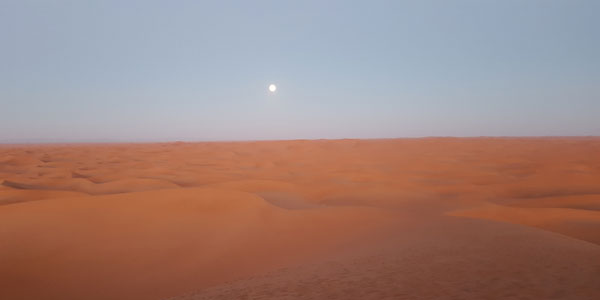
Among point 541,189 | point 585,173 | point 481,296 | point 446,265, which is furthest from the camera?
point 585,173

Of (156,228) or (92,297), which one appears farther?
(156,228)

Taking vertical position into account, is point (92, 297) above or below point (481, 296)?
below

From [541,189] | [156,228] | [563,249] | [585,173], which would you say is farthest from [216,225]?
[585,173]

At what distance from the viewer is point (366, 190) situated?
11.0m

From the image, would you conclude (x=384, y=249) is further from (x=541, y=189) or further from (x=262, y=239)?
(x=541, y=189)

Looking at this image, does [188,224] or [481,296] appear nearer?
[481,296]

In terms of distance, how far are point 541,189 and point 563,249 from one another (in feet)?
27.2

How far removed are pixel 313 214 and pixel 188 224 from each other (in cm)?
288

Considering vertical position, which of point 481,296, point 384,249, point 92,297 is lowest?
point 92,297

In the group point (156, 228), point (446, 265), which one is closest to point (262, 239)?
point (156, 228)

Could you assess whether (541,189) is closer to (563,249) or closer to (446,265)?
(563,249)

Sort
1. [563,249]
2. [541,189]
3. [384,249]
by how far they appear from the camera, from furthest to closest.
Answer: [541,189] → [384,249] → [563,249]

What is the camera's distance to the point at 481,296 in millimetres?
2656

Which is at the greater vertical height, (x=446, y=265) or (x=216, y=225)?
(x=446, y=265)
